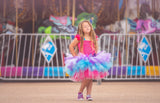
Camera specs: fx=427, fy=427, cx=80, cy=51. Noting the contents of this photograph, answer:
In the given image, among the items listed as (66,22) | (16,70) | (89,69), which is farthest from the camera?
(66,22)

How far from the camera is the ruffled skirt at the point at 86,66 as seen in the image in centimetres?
A: 575

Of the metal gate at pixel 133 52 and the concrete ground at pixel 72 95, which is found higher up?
the metal gate at pixel 133 52

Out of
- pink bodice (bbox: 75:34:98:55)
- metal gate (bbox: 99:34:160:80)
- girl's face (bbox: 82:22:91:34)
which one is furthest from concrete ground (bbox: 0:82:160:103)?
metal gate (bbox: 99:34:160:80)

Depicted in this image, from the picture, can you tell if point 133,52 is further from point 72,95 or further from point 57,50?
point 72,95

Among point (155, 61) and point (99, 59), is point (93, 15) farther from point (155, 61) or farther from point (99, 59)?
point (99, 59)

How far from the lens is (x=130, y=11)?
37.1 feet

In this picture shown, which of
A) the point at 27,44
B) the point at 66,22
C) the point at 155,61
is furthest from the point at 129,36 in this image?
the point at 27,44

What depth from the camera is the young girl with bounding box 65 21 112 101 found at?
227 inches

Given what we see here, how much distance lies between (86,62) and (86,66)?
5 cm

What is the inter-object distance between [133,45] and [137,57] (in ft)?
1.25

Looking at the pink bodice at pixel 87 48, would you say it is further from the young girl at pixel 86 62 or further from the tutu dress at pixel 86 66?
the tutu dress at pixel 86 66

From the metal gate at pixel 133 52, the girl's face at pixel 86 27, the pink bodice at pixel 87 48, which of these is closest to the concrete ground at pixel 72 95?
the pink bodice at pixel 87 48

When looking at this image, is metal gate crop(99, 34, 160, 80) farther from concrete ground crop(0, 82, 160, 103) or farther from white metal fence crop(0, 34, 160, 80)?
concrete ground crop(0, 82, 160, 103)

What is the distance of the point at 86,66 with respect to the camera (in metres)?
5.77
